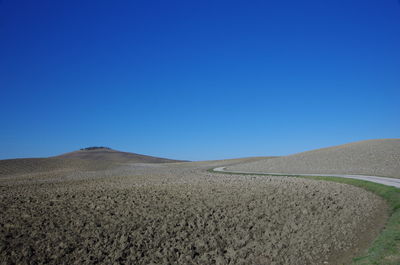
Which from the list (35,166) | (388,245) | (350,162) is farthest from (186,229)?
(35,166)

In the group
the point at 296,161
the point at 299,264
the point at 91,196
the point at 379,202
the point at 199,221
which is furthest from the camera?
the point at 296,161

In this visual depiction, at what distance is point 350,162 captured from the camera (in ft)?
118

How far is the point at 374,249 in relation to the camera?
9.09 meters

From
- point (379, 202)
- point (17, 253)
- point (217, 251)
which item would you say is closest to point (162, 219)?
point (217, 251)

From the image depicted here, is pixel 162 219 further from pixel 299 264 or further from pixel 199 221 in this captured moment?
pixel 299 264

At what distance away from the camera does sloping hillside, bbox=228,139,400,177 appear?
3135 cm

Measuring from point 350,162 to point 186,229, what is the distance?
103ft

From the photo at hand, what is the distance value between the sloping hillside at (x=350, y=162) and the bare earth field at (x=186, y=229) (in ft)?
55.3

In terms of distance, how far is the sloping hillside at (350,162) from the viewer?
103 ft

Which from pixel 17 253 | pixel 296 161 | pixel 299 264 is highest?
pixel 296 161

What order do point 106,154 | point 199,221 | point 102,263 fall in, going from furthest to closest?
point 106,154, point 199,221, point 102,263

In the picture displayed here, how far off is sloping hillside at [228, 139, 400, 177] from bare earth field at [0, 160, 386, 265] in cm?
1684

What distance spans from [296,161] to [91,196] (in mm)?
32508

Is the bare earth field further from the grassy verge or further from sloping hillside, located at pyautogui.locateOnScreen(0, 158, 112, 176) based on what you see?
sloping hillside, located at pyautogui.locateOnScreen(0, 158, 112, 176)
